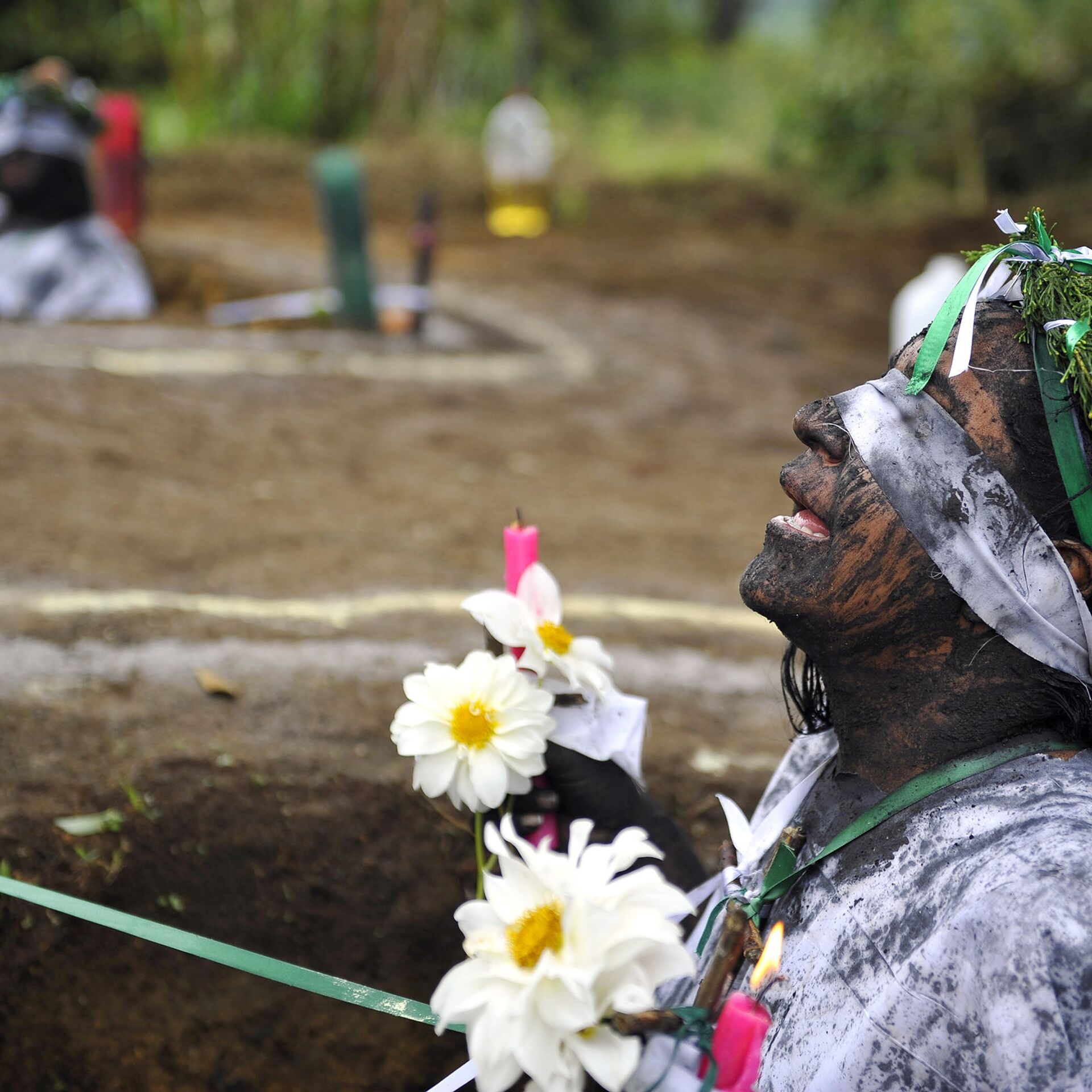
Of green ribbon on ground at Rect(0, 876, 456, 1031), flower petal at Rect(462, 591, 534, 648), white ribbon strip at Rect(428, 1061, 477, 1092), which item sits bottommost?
white ribbon strip at Rect(428, 1061, 477, 1092)

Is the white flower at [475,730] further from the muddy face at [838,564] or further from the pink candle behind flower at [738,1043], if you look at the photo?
the pink candle behind flower at [738,1043]

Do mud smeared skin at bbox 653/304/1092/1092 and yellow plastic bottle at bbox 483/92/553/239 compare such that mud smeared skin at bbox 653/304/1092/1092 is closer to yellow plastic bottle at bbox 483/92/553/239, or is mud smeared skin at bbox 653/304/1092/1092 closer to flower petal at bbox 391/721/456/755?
flower petal at bbox 391/721/456/755

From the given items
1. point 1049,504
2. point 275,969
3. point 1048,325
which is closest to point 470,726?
point 275,969

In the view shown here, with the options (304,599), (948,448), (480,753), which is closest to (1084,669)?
(948,448)

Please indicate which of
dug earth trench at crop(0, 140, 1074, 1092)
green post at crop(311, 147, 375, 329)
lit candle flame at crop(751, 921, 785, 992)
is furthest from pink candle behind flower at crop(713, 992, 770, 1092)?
green post at crop(311, 147, 375, 329)

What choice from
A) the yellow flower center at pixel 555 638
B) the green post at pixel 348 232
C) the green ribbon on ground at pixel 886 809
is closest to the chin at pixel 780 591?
the green ribbon on ground at pixel 886 809

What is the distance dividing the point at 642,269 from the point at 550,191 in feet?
9.85

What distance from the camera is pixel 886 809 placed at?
5.08 feet

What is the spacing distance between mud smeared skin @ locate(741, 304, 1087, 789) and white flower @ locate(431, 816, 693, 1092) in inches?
17.7

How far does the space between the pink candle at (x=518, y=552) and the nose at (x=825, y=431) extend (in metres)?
0.46

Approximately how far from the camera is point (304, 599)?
142 inches

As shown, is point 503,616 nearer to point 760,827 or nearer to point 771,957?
point 760,827

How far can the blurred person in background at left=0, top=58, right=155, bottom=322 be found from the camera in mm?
6332

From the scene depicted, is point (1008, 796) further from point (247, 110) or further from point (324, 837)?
point (247, 110)
